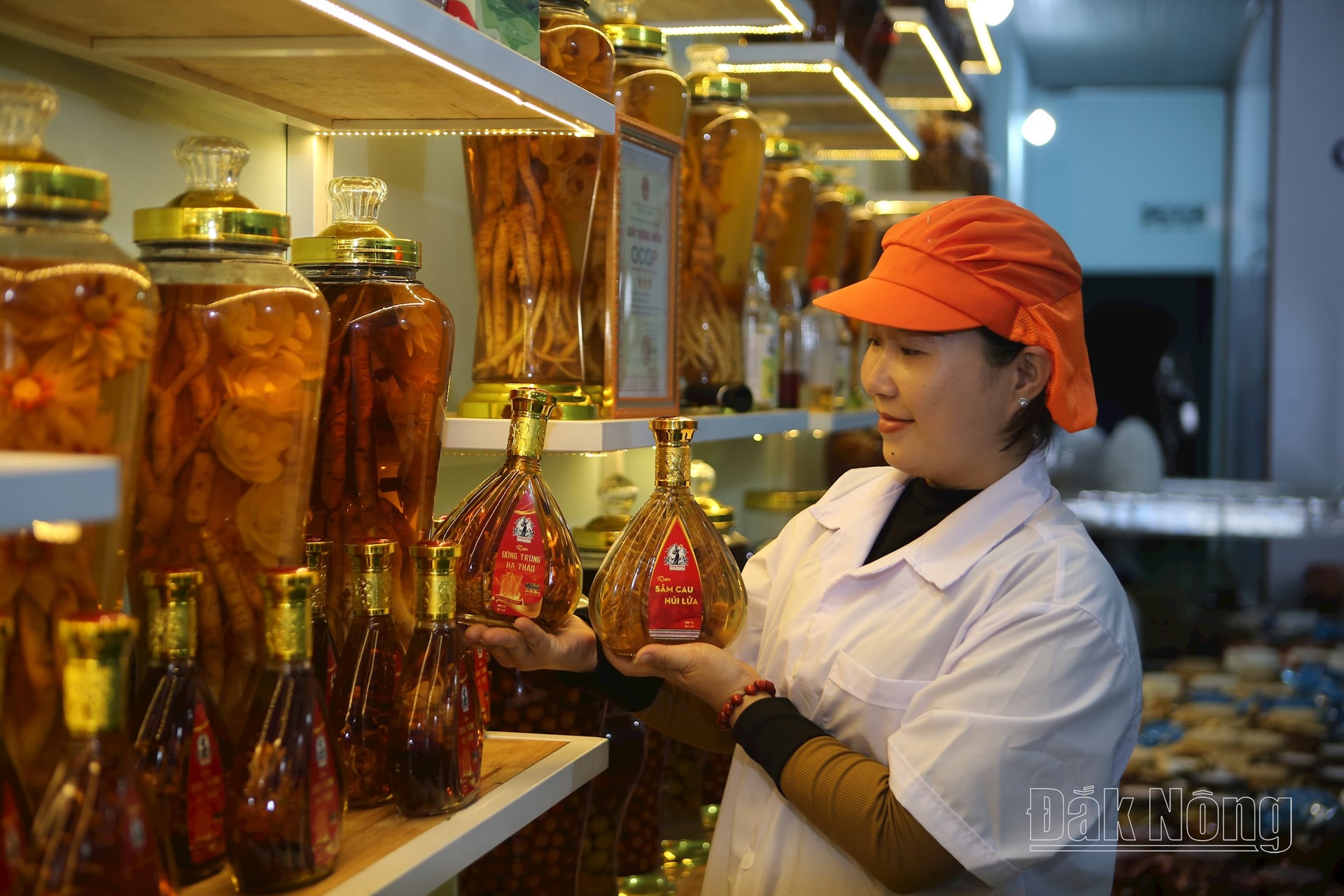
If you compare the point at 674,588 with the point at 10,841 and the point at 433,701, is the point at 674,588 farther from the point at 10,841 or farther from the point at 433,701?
the point at 10,841

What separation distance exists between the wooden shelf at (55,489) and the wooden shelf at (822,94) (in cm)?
174

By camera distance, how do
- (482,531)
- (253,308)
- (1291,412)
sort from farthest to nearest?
(1291,412)
(482,531)
(253,308)

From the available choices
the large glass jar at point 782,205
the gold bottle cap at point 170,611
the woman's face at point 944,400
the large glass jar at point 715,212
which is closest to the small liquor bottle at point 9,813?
the gold bottle cap at point 170,611

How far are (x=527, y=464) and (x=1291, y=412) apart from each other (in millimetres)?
4393

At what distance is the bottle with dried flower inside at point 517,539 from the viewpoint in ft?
3.49

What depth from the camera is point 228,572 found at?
0.84 meters

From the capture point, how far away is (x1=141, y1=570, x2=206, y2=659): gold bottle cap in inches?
29.6

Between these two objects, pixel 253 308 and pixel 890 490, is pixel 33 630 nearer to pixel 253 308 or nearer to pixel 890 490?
pixel 253 308

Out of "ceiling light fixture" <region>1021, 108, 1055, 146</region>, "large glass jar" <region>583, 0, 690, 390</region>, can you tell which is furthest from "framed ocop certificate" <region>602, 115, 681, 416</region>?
"ceiling light fixture" <region>1021, 108, 1055, 146</region>

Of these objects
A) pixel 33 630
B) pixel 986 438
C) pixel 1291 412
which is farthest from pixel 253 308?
pixel 1291 412

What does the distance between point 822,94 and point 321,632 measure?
182 centimetres

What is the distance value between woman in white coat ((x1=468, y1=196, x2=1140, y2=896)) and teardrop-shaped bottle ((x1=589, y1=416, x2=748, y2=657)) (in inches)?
1.1

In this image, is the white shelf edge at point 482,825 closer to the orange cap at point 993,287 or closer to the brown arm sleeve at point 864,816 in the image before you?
the brown arm sleeve at point 864,816

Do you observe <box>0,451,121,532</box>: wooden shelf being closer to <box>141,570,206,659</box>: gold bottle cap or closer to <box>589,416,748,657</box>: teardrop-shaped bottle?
<box>141,570,206,659</box>: gold bottle cap
